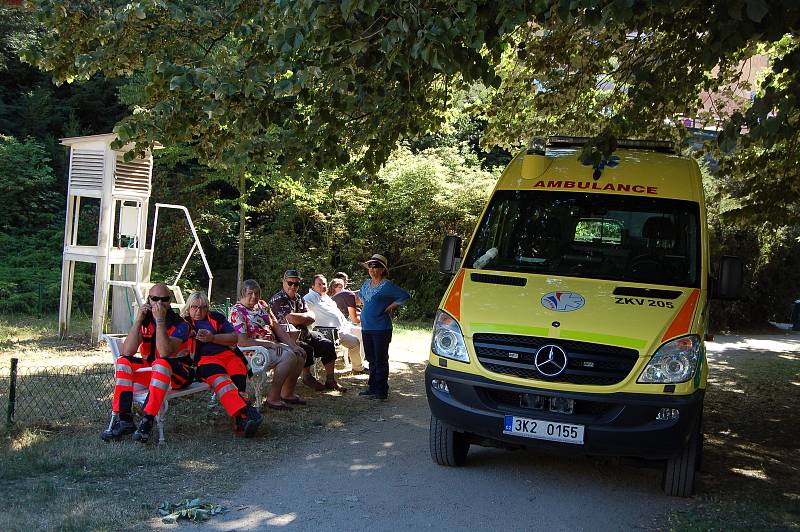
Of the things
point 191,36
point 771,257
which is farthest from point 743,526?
point 771,257

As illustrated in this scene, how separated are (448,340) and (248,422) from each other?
2176 millimetres

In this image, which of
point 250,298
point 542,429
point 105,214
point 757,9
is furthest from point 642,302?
point 105,214

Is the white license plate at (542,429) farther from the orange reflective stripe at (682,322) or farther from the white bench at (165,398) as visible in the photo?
the white bench at (165,398)

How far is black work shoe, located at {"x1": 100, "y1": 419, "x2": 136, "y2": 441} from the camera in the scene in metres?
7.25

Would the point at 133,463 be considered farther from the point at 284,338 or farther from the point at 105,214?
the point at 105,214

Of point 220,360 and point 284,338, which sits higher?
point 284,338

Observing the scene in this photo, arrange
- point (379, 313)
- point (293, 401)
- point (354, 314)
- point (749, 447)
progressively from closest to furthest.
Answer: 1. point (749, 447)
2. point (293, 401)
3. point (379, 313)
4. point (354, 314)

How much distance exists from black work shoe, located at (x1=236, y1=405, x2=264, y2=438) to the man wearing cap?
1.93 metres

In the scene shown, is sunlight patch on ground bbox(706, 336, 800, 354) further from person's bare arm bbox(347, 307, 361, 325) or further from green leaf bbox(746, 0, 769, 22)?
green leaf bbox(746, 0, 769, 22)

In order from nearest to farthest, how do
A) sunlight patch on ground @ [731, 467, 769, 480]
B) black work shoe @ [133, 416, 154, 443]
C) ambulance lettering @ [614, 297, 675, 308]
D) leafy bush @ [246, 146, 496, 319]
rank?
ambulance lettering @ [614, 297, 675, 308], black work shoe @ [133, 416, 154, 443], sunlight patch on ground @ [731, 467, 769, 480], leafy bush @ [246, 146, 496, 319]

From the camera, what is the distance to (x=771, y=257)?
66.9 ft

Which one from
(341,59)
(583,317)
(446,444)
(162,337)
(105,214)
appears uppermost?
(341,59)

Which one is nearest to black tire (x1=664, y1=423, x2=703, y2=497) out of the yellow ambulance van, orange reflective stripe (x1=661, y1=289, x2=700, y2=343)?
the yellow ambulance van

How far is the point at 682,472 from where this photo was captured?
648 cm
